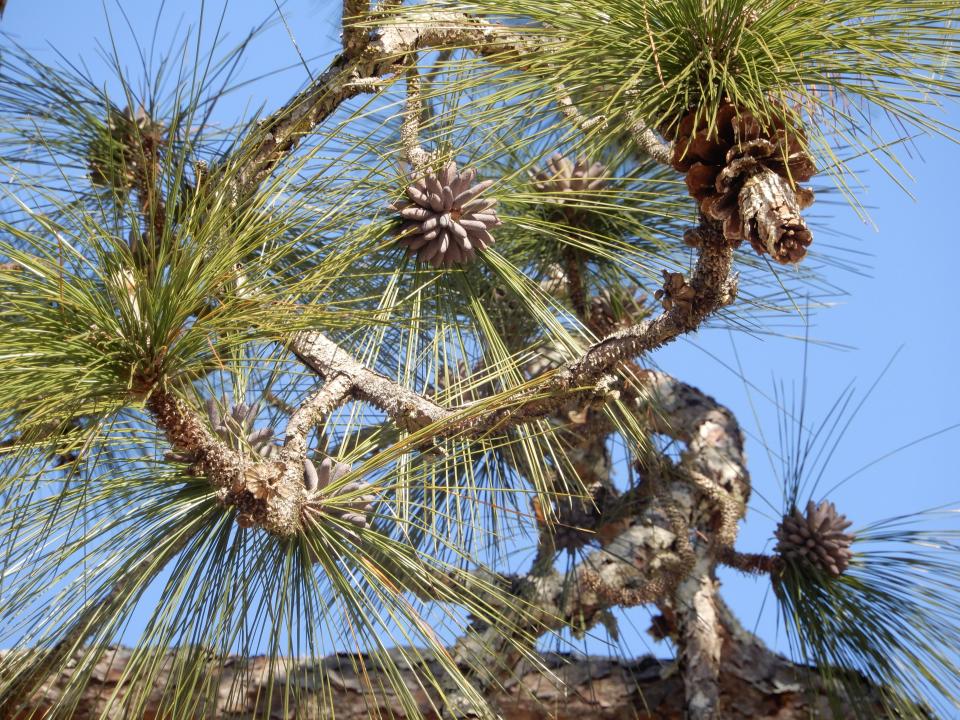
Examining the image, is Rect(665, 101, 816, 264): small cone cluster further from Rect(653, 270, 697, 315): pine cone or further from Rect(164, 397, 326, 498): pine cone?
Rect(164, 397, 326, 498): pine cone

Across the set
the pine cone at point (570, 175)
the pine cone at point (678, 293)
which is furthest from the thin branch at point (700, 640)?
the pine cone at point (678, 293)

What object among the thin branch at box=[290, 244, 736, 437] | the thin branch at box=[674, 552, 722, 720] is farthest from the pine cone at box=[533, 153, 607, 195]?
the thin branch at box=[674, 552, 722, 720]

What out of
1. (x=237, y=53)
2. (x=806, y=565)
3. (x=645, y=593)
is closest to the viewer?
(x=237, y=53)

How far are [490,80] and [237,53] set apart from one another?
555mm

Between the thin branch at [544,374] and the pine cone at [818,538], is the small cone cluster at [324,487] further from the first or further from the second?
the pine cone at [818,538]

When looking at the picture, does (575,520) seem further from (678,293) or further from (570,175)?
(678,293)

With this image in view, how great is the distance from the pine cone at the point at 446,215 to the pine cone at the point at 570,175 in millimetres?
256

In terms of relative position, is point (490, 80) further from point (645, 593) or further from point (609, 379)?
point (645, 593)

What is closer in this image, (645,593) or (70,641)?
(70,641)

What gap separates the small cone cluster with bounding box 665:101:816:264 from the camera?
3.23 feet

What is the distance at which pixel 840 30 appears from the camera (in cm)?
103

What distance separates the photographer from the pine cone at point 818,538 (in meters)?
1.63

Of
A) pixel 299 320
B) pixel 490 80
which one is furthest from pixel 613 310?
pixel 299 320

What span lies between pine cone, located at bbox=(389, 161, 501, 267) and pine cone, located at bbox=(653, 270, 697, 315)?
303 millimetres
